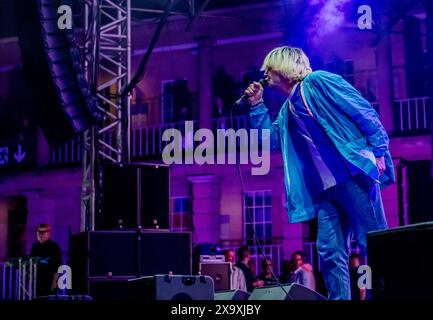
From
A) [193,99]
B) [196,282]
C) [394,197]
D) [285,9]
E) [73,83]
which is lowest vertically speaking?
[196,282]

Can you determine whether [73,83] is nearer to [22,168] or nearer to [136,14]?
[136,14]

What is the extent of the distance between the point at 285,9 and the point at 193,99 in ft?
12.2

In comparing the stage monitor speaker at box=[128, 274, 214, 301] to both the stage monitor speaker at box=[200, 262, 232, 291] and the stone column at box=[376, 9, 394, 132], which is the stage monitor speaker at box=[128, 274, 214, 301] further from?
the stone column at box=[376, 9, 394, 132]

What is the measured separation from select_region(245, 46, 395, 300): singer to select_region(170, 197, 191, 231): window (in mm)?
12823

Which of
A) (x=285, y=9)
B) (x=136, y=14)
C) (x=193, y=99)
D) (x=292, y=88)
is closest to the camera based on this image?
(x=292, y=88)

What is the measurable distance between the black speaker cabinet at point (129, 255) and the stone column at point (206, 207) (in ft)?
31.6

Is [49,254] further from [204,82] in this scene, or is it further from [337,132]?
[204,82]

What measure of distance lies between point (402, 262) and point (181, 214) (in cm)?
1468

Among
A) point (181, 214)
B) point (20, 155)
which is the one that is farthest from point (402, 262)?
point (20, 155)

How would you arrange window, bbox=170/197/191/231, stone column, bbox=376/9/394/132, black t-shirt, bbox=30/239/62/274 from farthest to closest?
window, bbox=170/197/191/231 < stone column, bbox=376/9/394/132 < black t-shirt, bbox=30/239/62/274

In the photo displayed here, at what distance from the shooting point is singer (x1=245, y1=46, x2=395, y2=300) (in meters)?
4.50

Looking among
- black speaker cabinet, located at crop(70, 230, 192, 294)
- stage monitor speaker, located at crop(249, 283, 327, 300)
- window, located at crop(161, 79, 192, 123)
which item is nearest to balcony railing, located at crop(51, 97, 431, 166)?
window, located at crop(161, 79, 192, 123)

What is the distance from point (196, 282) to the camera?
16.6ft

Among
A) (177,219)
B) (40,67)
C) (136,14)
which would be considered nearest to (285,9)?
(136,14)
